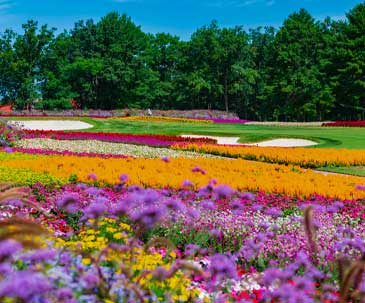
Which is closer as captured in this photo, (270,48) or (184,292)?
(184,292)

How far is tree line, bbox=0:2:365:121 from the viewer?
Result: 5712 cm

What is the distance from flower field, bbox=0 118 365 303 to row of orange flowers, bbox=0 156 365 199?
0.10ft

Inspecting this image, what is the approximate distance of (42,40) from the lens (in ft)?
189

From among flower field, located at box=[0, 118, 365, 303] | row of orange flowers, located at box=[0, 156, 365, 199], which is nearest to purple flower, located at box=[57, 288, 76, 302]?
flower field, located at box=[0, 118, 365, 303]

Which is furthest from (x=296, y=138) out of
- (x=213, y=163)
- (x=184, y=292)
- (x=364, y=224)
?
(x=184, y=292)

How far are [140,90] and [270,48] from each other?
59.0ft

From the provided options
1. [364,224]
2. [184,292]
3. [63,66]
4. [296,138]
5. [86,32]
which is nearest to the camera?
[184,292]

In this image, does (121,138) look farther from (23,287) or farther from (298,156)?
(23,287)

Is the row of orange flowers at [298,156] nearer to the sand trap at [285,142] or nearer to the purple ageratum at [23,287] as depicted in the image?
the sand trap at [285,142]

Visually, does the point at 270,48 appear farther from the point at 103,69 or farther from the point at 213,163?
the point at 213,163

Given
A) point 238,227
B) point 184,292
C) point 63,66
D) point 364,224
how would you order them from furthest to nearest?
point 63,66 < point 364,224 < point 238,227 < point 184,292

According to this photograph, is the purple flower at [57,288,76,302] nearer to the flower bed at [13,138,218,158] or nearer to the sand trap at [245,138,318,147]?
the flower bed at [13,138,218,158]

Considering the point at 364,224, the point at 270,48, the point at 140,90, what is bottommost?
the point at 364,224

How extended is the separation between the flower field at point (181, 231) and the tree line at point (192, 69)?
145ft
